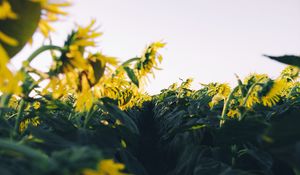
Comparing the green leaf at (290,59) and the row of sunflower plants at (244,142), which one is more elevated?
the green leaf at (290,59)

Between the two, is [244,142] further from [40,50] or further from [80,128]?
[40,50]

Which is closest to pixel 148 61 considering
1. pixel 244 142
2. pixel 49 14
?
pixel 244 142

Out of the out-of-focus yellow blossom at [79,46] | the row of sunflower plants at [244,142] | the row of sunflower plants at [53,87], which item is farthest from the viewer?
the out-of-focus yellow blossom at [79,46]

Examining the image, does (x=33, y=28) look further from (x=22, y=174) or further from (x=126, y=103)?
(x=126, y=103)

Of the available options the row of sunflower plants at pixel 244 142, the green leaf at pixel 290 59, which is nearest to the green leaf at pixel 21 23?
the row of sunflower plants at pixel 244 142

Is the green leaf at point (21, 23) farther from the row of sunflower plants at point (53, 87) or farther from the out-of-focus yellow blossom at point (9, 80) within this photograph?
the out-of-focus yellow blossom at point (9, 80)

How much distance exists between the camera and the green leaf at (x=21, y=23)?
1.04m

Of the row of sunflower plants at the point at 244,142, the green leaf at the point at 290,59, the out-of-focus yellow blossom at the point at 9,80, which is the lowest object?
the row of sunflower plants at the point at 244,142

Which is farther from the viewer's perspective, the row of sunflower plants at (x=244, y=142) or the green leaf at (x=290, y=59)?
the green leaf at (x=290, y=59)

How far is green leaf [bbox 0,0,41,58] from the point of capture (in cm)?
104

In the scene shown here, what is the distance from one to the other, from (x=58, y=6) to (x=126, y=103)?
193cm

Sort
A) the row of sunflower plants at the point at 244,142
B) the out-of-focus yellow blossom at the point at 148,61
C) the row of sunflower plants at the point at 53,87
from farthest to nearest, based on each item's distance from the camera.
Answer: the out-of-focus yellow blossom at the point at 148,61 → the row of sunflower plants at the point at 244,142 → the row of sunflower plants at the point at 53,87

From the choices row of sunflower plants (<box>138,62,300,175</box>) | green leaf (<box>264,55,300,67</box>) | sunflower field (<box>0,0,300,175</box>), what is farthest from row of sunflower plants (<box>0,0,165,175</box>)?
green leaf (<box>264,55,300,67</box>)

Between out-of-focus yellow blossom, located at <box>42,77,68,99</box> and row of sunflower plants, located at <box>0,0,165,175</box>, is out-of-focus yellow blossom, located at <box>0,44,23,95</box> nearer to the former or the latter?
row of sunflower plants, located at <box>0,0,165,175</box>
